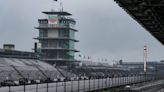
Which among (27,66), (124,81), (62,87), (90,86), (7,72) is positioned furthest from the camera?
(27,66)

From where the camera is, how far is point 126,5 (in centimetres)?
2873

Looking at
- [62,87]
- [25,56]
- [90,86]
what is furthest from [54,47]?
[62,87]

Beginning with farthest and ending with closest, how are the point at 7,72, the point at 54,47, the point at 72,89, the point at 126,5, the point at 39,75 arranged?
the point at 54,47
the point at 39,75
the point at 7,72
the point at 72,89
the point at 126,5

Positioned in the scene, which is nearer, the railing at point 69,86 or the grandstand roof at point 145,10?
the grandstand roof at point 145,10

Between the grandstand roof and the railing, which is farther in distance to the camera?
the railing

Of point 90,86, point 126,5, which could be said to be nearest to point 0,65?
point 90,86

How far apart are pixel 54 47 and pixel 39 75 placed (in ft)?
231

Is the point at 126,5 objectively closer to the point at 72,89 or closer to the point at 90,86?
the point at 72,89

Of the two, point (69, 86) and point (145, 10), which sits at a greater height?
point (145, 10)

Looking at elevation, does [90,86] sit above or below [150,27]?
below

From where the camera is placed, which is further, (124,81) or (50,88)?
(124,81)

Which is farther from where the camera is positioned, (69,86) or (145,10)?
(69,86)

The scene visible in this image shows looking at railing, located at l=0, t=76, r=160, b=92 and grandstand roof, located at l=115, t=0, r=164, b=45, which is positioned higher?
grandstand roof, located at l=115, t=0, r=164, b=45

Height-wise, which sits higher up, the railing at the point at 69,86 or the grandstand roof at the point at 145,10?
the grandstand roof at the point at 145,10
